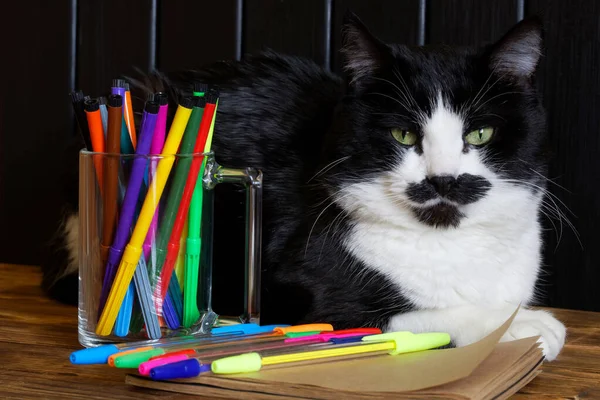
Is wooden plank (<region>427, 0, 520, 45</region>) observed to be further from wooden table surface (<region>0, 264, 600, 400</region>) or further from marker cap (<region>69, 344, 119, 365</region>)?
marker cap (<region>69, 344, 119, 365</region>)

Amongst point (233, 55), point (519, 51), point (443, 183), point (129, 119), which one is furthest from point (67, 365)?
point (233, 55)

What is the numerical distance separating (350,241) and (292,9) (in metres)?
0.64

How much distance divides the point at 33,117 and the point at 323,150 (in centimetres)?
89

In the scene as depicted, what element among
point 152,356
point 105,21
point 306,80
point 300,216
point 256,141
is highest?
point 105,21

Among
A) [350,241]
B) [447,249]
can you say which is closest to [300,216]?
[350,241]

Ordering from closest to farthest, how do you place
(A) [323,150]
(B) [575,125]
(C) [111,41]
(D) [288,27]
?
(A) [323,150] → (B) [575,125] → (D) [288,27] → (C) [111,41]

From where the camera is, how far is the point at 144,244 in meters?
0.98

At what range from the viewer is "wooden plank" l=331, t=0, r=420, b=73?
60.1 inches

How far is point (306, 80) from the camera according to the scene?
137 centimetres

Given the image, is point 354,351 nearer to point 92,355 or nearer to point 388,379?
point 388,379

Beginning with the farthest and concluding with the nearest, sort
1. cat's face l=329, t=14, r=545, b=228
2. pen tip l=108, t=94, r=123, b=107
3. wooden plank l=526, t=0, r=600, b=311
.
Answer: wooden plank l=526, t=0, r=600, b=311 < cat's face l=329, t=14, r=545, b=228 < pen tip l=108, t=94, r=123, b=107

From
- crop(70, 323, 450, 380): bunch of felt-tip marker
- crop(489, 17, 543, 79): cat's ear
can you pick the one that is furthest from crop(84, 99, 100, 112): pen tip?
crop(489, 17, 543, 79): cat's ear

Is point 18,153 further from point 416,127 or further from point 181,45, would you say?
point 416,127

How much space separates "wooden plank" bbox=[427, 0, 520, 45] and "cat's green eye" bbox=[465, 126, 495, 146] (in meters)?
0.46
